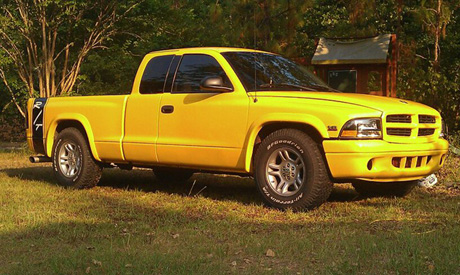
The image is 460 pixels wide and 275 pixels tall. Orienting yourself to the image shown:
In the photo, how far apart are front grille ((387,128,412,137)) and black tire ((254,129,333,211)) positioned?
0.72 m

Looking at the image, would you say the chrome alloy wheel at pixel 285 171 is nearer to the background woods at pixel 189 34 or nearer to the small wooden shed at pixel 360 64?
the background woods at pixel 189 34

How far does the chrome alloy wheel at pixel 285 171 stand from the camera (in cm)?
736

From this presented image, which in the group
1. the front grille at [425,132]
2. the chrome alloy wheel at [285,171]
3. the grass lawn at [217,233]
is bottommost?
the grass lawn at [217,233]

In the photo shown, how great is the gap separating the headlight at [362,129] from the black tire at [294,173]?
40 cm

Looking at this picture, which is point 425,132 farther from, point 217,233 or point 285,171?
point 217,233

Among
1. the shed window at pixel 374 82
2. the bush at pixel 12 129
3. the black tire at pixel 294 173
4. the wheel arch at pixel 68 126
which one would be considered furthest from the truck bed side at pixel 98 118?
the bush at pixel 12 129

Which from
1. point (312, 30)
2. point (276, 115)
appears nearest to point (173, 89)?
point (276, 115)

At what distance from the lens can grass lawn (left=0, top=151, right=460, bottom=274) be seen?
5.02 metres

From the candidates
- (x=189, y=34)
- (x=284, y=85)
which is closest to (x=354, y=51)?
(x=189, y=34)

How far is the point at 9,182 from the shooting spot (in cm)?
1019

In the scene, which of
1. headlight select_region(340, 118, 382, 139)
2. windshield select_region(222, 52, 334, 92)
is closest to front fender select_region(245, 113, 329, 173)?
headlight select_region(340, 118, 382, 139)

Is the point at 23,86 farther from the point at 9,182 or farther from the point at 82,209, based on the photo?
the point at 82,209

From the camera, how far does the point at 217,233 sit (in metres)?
6.22

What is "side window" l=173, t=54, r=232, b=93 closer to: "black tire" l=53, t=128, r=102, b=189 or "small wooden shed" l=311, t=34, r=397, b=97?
"black tire" l=53, t=128, r=102, b=189
